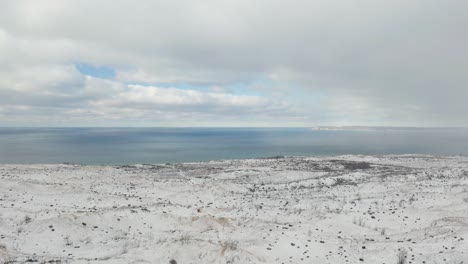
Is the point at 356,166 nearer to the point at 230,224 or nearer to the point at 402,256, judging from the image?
the point at 230,224

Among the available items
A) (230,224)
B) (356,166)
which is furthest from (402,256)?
(356,166)

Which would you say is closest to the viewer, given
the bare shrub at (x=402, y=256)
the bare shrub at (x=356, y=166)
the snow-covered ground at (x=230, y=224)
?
the bare shrub at (x=402, y=256)

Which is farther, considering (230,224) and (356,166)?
(356,166)

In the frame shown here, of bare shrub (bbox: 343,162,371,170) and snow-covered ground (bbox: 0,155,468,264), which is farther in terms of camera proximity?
bare shrub (bbox: 343,162,371,170)

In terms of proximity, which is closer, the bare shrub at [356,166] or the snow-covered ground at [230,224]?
the snow-covered ground at [230,224]

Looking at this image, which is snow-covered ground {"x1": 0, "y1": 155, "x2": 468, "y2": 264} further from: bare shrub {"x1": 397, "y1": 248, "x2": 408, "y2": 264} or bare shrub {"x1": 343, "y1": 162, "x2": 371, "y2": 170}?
bare shrub {"x1": 343, "y1": 162, "x2": 371, "y2": 170}

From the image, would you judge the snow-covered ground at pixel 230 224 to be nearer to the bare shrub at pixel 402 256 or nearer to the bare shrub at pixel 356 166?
the bare shrub at pixel 402 256

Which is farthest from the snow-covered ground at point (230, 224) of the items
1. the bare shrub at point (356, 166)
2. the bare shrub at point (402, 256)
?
the bare shrub at point (356, 166)

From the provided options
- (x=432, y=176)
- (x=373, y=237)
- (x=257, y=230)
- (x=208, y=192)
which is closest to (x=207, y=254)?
(x=257, y=230)

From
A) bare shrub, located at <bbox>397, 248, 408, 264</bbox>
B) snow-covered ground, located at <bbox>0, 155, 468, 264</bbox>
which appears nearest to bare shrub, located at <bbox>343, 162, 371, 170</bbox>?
snow-covered ground, located at <bbox>0, 155, 468, 264</bbox>
